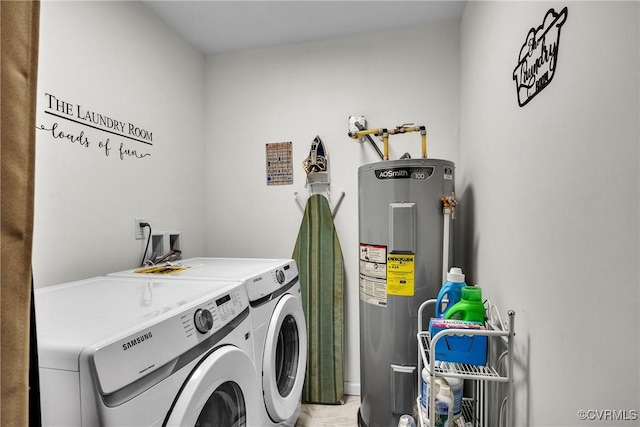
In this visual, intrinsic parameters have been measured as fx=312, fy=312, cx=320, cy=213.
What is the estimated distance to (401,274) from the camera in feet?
4.82

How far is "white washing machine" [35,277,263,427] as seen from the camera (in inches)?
24.3

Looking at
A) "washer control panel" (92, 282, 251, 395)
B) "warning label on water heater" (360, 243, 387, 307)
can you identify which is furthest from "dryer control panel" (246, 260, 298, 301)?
"warning label on water heater" (360, 243, 387, 307)

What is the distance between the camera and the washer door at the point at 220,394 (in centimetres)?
78

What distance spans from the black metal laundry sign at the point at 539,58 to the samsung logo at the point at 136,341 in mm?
1145

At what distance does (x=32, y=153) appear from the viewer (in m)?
0.37

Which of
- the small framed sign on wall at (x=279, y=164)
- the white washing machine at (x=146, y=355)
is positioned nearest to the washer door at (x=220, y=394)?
the white washing machine at (x=146, y=355)

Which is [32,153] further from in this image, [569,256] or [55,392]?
[569,256]

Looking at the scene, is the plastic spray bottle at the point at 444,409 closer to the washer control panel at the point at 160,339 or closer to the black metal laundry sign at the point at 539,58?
the washer control panel at the point at 160,339

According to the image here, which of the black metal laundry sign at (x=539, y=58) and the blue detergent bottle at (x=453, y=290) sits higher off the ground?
the black metal laundry sign at (x=539, y=58)

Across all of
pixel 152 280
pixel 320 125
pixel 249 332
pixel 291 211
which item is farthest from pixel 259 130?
pixel 249 332

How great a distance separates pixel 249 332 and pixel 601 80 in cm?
120

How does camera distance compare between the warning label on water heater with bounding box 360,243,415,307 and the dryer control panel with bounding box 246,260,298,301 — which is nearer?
the dryer control panel with bounding box 246,260,298,301

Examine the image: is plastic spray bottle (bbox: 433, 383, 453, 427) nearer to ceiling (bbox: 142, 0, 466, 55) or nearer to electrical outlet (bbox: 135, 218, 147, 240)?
electrical outlet (bbox: 135, 218, 147, 240)

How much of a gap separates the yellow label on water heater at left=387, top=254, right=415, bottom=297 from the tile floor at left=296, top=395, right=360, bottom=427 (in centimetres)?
91
